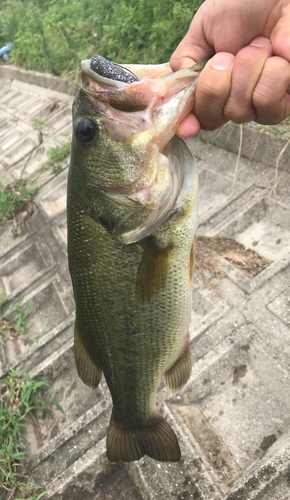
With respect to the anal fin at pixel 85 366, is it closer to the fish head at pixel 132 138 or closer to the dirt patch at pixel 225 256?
the fish head at pixel 132 138

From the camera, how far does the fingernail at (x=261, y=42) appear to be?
1332 mm

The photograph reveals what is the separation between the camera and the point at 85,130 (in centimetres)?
144

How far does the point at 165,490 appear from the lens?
7.01 feet

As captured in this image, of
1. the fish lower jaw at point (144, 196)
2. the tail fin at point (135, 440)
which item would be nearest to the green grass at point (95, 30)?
the fish lower jaw at point (144, 196)

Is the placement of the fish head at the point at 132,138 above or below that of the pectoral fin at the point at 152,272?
above

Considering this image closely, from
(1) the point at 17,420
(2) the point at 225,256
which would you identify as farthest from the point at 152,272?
(1) the point at 17,420

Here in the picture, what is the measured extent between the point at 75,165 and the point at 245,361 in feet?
5.51

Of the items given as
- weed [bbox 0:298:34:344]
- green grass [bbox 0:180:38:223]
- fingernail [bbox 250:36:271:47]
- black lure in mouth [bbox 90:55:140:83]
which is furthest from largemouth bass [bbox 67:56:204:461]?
green grass [bbox 0:180:38:223]

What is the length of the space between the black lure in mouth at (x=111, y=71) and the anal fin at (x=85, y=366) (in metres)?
1.10

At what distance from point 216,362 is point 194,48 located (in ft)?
5.92

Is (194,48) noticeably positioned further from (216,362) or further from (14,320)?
(14,320)

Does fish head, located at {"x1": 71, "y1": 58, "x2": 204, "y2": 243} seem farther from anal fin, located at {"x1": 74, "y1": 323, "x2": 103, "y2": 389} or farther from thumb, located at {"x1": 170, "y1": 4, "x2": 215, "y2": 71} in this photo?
anal fin, located at {"x1": 74, "y1": 323, "x2": 103, "y2": 389}

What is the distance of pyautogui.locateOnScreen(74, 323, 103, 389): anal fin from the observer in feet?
6.06

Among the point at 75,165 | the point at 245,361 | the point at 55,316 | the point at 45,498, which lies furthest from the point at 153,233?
the point at 55,316
